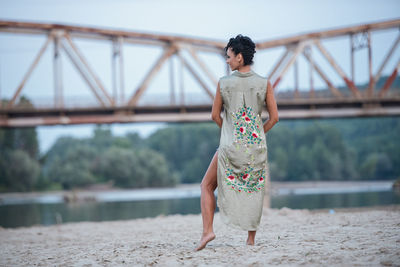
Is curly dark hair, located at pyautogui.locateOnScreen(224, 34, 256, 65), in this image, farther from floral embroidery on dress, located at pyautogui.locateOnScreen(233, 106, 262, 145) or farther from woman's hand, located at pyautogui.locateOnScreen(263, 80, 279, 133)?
floral embroidery on dress, located at pyautogui.locateOnScreen(233, 106, 262, 145)

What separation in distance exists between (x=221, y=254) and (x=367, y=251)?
1.31 meters

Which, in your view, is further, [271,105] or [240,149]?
[271,105]

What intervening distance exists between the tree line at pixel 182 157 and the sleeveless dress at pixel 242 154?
61.6 m

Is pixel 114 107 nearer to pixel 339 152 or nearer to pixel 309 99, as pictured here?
pixel 309 99

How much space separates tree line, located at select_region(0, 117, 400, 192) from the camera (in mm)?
70812

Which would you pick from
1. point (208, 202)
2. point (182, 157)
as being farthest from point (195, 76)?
point (182, 157)

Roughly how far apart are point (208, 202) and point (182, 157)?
10572 centimetres

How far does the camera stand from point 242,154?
478 cm

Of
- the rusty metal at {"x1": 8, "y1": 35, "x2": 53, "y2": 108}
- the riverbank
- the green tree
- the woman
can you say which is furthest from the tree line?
the woman

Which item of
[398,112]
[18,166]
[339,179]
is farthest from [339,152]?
[398,112]

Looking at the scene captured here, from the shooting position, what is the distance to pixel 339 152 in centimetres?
9438

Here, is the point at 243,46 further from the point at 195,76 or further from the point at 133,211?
the point at 133,211

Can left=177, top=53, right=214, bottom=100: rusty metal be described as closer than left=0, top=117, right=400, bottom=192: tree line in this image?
Yes

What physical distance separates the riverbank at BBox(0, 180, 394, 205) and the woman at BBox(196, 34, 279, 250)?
166 ft
